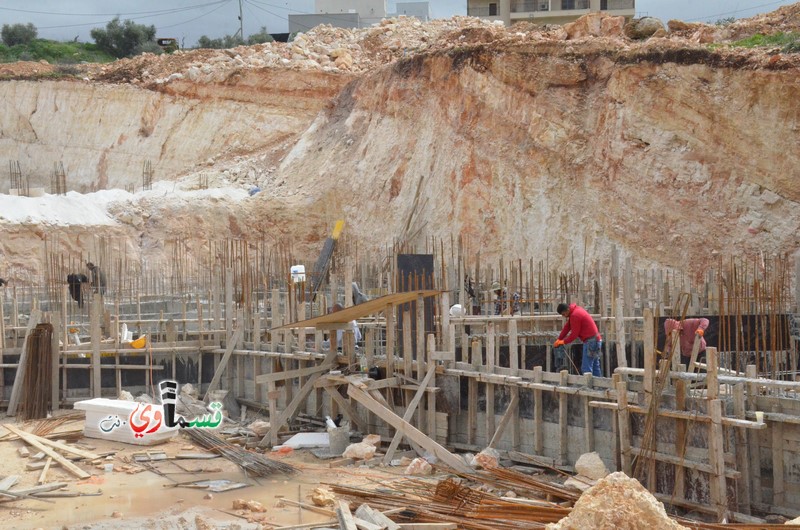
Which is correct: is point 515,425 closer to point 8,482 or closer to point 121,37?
point 8,482

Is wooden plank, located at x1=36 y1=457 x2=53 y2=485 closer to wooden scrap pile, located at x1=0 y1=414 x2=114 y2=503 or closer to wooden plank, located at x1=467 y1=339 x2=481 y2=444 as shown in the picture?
wooden scrap pile, located at x1=0 y1=414 x2=114 y2=503

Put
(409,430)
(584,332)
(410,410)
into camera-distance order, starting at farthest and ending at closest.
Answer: (584,332)
(410,410)
(409,430)

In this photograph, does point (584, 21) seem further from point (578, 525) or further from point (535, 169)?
point (578, 525)

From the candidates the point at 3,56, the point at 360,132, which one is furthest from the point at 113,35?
the point at 360,132

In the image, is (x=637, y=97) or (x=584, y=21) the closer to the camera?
(x=637, y=97)

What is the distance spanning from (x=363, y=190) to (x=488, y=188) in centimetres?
511

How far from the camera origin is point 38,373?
15617 mm

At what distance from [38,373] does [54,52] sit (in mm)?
49127

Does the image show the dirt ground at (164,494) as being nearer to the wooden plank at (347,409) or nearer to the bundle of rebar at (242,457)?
the bundle of rebar at (242,457)

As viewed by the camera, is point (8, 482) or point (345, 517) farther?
point (8, 482)

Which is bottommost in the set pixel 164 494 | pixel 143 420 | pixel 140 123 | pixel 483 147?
pixel 164 494

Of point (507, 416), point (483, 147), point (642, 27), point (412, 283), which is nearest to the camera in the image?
point (507, 416)

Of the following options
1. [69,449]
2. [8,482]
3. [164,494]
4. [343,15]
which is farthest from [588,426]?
[343,15]

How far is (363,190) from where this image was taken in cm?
3130
